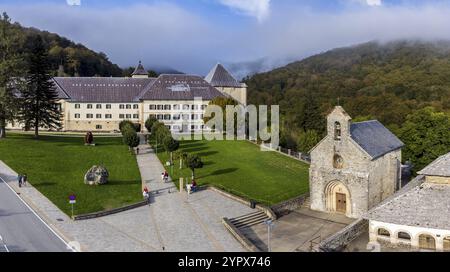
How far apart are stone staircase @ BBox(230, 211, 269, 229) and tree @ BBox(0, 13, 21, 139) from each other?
33.9 metres

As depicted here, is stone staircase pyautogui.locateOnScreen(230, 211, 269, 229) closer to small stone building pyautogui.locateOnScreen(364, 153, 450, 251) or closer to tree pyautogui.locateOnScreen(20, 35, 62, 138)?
small stone building pyautogui.locateOnScreen(364, 153, 450, 251)

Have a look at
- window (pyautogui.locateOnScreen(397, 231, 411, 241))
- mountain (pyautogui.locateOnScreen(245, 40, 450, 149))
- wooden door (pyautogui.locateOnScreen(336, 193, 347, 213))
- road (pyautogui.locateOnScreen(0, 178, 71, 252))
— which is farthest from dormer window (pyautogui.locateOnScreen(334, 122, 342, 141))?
mountain (pyautogui.locateOnScreen(245, 40, 450, 149))

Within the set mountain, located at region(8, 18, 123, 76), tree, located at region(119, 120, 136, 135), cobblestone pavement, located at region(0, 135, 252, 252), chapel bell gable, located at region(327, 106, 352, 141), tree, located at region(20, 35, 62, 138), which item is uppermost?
mountain, located at region(8, 18, 123, 76)

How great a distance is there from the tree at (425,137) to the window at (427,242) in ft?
93.3

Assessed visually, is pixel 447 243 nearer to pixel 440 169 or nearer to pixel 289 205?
pixel 440 169

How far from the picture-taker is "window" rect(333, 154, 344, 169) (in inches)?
1565

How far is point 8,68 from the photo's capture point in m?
54.2

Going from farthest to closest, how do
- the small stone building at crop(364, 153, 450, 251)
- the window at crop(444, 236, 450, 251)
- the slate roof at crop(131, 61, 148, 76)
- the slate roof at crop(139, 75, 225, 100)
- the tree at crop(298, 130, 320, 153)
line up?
the slate roof at crop(131, 61, 148, 76)
the slate roof at crop(139, 75, 225, 100)
the tree at crop(298, 130, 320, 153)
the small stone building at crop(364, 153, 450, 251)
the window at crop(444, 236, 450, 251)

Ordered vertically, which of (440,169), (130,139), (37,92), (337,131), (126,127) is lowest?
(440,169)

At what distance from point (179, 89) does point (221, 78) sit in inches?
421

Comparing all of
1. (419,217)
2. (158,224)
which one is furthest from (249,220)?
(419,217)

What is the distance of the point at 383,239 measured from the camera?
3127cm
